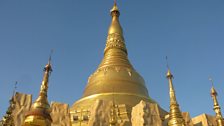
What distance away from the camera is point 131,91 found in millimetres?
20047

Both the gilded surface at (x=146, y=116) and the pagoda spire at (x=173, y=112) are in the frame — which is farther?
the gilded surface at (x=146, y=116)

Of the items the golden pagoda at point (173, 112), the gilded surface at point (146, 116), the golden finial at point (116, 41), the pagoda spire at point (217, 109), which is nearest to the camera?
the golden pagoda at point (173, 112)

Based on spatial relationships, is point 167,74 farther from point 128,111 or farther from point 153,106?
point 128,111

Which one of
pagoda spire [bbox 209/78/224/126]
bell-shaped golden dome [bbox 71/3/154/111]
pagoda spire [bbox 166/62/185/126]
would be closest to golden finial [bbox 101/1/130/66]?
bell-shaped golden dome [bbox 71/3/154/111]

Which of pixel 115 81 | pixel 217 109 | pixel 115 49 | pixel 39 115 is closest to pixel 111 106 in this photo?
pixel 115 81

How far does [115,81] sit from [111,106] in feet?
16.2

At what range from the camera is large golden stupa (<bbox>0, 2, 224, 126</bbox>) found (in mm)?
8966

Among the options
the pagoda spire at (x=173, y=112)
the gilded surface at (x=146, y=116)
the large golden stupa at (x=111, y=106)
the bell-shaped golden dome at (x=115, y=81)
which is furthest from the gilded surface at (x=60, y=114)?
the pagoda spire at (x=173, y=112)

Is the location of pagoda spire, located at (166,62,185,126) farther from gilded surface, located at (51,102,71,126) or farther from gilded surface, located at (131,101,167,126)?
gilded surface, located at (51,102,71,126)

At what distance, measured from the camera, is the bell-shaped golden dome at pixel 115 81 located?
18875mm

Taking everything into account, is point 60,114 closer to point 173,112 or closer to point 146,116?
point 146,116

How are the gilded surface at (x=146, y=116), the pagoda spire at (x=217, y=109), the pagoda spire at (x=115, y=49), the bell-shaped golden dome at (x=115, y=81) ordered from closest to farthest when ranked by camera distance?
the pagoda spire at (x=217, y=109) < the gilded surface at (x=146, y=116) < the bell-shaped golden dome at (x=115, y=81) < the pagoda spire at (x=115, y=49)

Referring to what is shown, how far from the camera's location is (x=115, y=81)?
20516 millimetres

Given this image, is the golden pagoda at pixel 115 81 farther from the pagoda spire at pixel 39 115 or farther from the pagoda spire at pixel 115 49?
the pagoda spire at pixel 39 115
